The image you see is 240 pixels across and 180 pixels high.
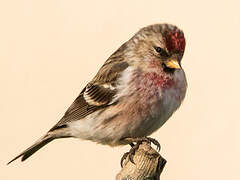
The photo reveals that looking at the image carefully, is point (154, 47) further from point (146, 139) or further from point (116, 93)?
point (146, 139)

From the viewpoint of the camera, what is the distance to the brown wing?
430cm

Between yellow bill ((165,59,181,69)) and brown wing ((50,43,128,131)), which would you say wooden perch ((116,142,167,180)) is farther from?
brown wing ((50,43,128,131))

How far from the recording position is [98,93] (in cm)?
437

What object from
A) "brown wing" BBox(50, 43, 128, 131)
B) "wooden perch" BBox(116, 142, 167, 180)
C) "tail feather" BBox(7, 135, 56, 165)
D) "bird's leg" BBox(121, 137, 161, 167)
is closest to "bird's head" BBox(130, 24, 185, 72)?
"brown wing" BBox(50, 43, 128, 131)

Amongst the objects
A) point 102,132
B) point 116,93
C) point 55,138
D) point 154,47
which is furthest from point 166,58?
point 55,138

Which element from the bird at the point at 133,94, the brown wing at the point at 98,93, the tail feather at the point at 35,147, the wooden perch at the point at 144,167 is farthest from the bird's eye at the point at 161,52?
the wooden perch at the point at 144,167

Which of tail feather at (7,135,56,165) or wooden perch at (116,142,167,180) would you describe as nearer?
wooden perch at (116,142,167,180)

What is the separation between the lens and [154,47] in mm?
4164

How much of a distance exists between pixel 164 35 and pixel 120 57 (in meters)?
0.52

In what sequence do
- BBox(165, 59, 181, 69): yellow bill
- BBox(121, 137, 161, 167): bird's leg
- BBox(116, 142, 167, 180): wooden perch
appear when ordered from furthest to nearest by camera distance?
BBox(165, 59, 181, 69): yellow bill, BBox(121, 137, 161, 167): bird's leg, BBox(116, 142, 167, 180): wooden perch

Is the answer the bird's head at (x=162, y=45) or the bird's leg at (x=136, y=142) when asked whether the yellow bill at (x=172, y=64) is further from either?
the bird's leg at (x=136, y=142)

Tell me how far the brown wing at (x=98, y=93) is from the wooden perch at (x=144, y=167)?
1426 millimetres

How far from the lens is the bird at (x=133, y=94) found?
400 centimetres

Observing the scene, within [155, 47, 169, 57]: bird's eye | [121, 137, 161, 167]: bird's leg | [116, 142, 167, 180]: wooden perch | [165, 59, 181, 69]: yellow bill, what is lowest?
[121, 137, 161, 167]: bird's leg
